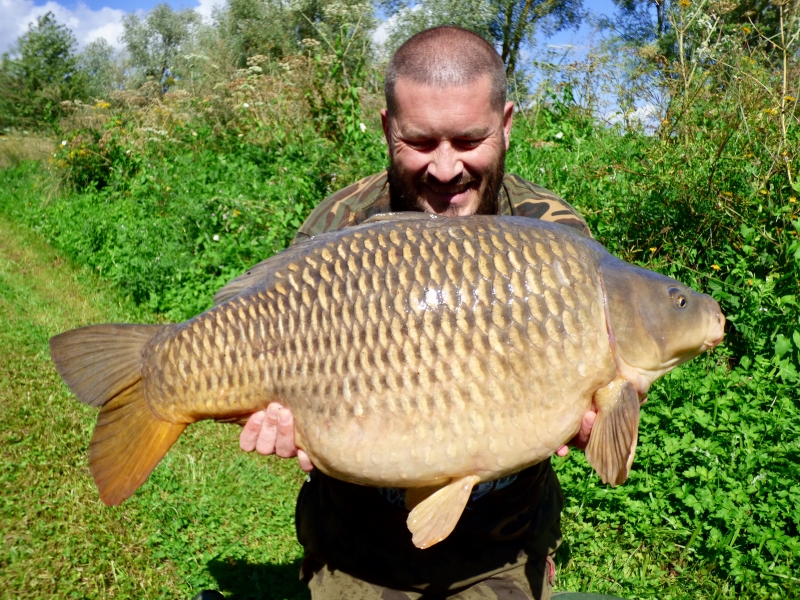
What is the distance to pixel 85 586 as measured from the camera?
2.32m

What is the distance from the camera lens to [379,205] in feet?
6.56

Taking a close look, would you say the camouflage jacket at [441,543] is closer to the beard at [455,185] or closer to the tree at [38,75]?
the beard at [455,185]

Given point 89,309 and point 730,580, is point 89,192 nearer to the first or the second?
point 89,309

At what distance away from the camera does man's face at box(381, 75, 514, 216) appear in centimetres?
172

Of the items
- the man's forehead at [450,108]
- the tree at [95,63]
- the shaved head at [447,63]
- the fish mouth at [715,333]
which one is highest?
the shaved head at [447,63]

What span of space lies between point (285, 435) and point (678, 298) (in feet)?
2.58

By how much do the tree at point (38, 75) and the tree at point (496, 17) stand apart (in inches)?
326

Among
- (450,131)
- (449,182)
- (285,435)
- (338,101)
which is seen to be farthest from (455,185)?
(338,101)

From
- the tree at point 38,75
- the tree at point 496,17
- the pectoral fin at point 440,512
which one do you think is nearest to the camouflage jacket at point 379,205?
the pectoral fin at point 440,512

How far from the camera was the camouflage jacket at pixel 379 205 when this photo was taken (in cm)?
190

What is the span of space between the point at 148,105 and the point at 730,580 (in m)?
7.42

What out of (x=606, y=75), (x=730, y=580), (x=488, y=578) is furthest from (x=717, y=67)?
(x=488, y=578)

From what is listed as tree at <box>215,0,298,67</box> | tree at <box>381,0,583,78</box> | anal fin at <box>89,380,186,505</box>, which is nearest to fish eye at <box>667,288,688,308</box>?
anal fin at <box>89,380,186,505</box>

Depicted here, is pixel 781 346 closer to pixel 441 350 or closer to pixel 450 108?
pixel 450 108
